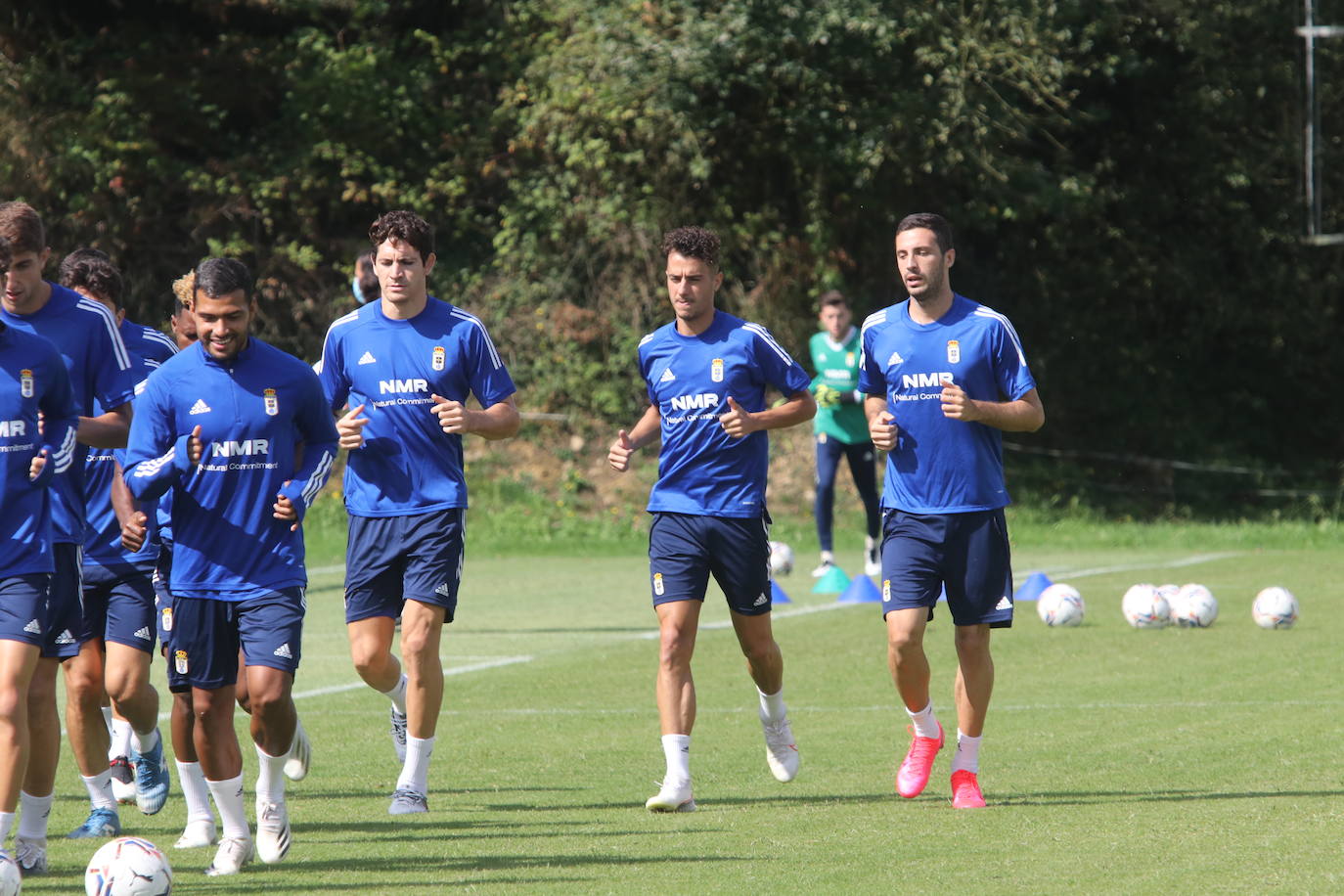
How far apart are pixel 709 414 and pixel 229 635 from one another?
92.8 inches

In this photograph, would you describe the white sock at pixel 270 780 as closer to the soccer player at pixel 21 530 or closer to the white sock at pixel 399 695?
the soccer player at pixel 21 530

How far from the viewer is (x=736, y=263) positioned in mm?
26688

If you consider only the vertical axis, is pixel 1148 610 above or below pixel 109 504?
below

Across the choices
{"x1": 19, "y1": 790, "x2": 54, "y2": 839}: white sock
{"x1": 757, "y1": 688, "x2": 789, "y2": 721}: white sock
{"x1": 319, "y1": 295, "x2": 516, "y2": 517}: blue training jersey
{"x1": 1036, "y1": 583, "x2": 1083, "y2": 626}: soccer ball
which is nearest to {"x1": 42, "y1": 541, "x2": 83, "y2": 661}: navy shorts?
{"x1": 19, "y1": 790, "x2": 54, "y2": 839}: white sock

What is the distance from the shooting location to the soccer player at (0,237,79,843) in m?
6.13

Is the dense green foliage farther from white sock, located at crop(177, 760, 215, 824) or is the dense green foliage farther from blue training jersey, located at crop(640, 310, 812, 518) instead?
white sock, located at crop(177, 760, 215, 824)

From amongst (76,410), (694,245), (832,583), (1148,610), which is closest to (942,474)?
(694,245)

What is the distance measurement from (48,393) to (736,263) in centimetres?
2064

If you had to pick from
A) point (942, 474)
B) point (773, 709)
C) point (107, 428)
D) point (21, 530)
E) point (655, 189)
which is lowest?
point (773, 709)

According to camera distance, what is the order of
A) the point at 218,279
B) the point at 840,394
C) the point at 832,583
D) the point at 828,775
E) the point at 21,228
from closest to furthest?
1. the point at 218,279
2. the point at 21,228
3. the point at 828,775
4. the point at 832,583
5. the point at 840,394

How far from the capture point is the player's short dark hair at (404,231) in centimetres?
792

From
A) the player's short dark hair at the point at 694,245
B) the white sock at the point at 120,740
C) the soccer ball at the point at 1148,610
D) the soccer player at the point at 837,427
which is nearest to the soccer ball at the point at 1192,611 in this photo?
the soccer ball at the point at 1148,610

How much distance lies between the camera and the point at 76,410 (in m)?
6.59

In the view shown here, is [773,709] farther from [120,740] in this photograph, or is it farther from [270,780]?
[120,740]
